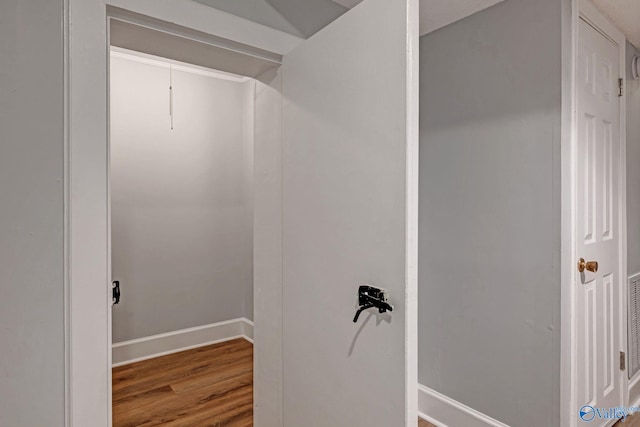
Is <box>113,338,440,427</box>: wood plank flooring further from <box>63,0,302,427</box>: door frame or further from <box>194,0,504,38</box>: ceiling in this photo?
<box>194,0,504,38</box>: ceiling

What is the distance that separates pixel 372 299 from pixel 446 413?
1382mm

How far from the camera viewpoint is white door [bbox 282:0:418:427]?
103 cm

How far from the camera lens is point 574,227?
1.61 m

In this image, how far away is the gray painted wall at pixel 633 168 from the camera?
2227 millimetres

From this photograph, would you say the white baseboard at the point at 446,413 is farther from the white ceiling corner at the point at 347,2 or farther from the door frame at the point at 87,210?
the white ceiling corner at the point at 347,2

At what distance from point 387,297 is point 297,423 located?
81 centimetres

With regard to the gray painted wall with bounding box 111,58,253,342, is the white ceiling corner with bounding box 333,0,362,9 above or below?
above

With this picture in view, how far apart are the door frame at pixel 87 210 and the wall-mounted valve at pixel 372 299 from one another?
2.74ft

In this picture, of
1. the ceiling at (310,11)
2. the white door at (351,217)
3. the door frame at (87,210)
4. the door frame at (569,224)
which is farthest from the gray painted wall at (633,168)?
the door frame at (87,210)

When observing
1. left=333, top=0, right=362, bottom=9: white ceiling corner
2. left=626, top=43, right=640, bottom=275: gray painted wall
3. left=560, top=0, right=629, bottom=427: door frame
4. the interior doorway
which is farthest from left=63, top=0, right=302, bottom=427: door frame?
left=626, top=43, right=640, bottom=275: gray painted wall
